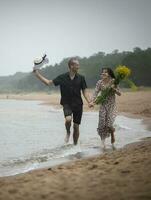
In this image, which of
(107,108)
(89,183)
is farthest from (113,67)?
(89,183)

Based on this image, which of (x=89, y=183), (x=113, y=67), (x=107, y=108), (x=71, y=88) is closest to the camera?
(x=89, y=183)

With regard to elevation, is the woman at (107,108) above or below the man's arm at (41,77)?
below

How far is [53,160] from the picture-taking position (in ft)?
24.7

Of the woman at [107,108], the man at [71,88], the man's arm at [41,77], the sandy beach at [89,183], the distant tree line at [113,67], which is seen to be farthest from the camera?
the distant tree line at [113,67]

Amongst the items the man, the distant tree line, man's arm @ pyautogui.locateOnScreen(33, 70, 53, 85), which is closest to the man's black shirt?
the man

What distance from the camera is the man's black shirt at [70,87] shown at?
8.37 metres

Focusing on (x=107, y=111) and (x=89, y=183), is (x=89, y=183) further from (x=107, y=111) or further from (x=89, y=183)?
(x=107, y=111)

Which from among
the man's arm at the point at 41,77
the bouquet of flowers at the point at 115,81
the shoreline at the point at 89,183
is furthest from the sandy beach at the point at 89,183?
the bouquet of flowers at the point at 115,81

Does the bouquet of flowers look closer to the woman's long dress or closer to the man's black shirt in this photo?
the woman's long dress

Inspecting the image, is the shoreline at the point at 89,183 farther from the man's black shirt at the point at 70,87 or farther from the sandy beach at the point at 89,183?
the man's black shirt at the point at 70,87

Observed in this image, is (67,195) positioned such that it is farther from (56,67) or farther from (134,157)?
(56,67)

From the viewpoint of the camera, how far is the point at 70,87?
837 cm

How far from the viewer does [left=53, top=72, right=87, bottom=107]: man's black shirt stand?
837 centimetres

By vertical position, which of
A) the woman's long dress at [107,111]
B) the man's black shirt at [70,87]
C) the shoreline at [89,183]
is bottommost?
the shoreline at [89,183]
